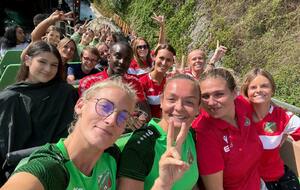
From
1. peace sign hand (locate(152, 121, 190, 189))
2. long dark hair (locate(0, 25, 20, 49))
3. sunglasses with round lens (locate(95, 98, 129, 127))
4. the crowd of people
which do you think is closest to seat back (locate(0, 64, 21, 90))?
the crowd of people

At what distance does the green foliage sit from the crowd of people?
180 inches

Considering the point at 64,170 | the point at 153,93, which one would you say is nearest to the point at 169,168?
the point at 64,170

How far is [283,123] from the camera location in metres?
2.86

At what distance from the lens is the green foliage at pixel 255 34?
7.60 metres

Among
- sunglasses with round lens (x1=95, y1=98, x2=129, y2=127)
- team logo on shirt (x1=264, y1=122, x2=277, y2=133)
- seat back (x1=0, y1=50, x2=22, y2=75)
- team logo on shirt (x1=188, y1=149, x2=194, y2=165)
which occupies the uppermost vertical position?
sunglasses with round lens (x1=95, y1=98, x2=129, y2=127)

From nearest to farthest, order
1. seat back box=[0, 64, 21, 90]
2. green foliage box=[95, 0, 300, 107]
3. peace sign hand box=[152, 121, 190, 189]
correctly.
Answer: peace sign hand box=[152, 121, 190, 189]
seat back box=[0, 64, 21, 90]
green foliage box=[95, 0, 300, 107]

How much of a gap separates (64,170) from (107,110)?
1.11ft

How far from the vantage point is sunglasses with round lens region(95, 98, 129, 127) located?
1.69 meters

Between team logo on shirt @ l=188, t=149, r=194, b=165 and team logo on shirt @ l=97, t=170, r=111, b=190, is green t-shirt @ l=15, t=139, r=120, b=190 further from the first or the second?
team logo on shirt @ l=188, t=149, r=194, b=165

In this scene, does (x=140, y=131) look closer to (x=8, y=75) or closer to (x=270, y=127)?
(x=270, y=127)

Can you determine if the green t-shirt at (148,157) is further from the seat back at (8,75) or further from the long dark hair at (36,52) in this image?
the seat back at (8,75)

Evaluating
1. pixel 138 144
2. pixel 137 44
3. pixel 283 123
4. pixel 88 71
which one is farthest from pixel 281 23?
pixel 138 144

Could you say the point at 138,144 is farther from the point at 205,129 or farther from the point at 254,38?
the point at 254,38

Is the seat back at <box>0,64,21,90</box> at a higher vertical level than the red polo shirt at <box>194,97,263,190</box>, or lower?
lower
